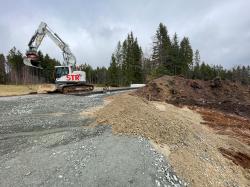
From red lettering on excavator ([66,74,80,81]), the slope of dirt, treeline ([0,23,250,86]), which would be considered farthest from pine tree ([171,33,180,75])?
the slope of dirt

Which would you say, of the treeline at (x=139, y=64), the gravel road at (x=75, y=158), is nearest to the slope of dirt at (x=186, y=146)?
the gravel road at (x=75, y=158)

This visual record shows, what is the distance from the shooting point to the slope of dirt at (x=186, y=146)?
8.44 meters

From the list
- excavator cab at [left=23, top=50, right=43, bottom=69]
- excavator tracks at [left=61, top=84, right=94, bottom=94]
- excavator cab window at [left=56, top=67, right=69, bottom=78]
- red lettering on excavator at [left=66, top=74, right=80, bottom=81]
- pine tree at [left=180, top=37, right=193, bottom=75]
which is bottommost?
excavator tracks at [left=61, top=84, right=94, bottom=94]

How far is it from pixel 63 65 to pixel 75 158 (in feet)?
70.1

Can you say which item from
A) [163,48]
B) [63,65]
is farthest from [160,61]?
[63,65]

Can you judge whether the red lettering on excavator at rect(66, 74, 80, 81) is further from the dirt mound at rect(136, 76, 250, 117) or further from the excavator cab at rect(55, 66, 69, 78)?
the dirt mound at rect(136, 76, 250, 117)

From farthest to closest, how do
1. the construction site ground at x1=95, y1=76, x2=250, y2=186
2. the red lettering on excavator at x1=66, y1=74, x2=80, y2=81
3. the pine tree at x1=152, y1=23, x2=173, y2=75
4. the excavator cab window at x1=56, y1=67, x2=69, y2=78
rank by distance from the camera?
1. the pine tree at x1=152, y1=23, x2=173, y2=75
2. the excavator cab window at x1=56, y1=67, x2=69, y2=78
3. the red lettering on excavator at x1=66, y1=74, x2=80, y2=81
4. the construction site ground at x1=95, y1=76, x2=250, y2=186

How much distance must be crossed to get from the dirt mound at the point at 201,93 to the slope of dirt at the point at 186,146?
1037 centimetres

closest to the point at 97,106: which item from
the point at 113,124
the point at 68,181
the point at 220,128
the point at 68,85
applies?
the point at 113,124

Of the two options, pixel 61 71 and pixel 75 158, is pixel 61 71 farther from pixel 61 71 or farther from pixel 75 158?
A: pixel 75 158

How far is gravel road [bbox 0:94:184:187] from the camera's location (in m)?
7.18

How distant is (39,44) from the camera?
26.8m

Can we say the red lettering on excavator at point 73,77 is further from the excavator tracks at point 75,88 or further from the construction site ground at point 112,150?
the construction site ground at point 112,150

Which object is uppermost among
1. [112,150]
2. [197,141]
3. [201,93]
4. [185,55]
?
[185,55]
